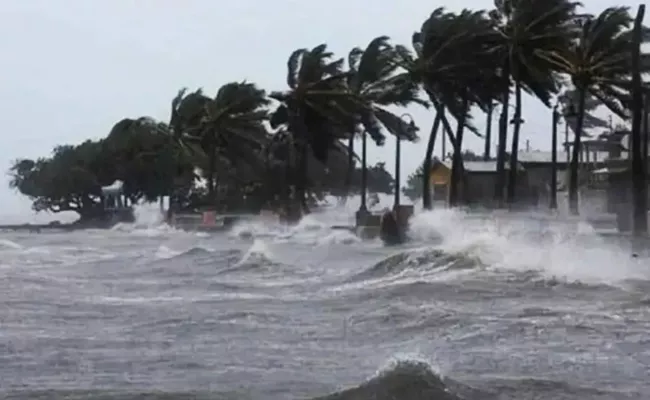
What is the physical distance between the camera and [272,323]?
561 inches

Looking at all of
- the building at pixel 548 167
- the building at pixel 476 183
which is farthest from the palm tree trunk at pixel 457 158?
the building at pixel 548 167

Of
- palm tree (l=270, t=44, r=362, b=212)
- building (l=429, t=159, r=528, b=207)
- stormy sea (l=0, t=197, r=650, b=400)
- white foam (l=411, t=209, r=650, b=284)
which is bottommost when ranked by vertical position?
stormy sea (l=0, t=197, r=650, b=400)

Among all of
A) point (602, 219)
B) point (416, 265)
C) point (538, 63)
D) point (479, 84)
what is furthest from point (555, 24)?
point (416, 265)

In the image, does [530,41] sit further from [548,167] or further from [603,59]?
[548,167]

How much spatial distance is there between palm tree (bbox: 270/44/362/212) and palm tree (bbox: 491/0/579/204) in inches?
455

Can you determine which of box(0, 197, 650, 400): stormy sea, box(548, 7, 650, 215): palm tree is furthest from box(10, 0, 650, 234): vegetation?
box(0, 197, 650, 400): stormy sea

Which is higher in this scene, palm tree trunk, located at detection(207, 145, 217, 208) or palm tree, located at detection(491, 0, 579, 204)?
palm tree, located at detection(491, 0, 579, 204)

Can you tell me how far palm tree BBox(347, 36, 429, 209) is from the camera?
55.0m

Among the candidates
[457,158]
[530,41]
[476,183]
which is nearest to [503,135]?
[457,158]

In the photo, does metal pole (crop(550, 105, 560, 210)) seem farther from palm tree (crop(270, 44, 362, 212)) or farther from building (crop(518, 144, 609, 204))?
palm tree (crop(270, 44, 362, 212))

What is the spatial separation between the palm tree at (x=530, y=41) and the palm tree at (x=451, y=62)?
114cm

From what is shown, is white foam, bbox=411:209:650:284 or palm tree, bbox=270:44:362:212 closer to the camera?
white foam, bbox=411:209:650:284

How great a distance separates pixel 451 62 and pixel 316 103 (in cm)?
1015

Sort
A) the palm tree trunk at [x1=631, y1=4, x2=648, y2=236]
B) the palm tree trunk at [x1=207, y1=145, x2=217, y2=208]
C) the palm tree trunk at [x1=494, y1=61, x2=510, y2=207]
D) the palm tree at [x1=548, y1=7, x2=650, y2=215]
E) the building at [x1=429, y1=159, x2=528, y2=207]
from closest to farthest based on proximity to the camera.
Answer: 1. the palm tree trunk at [x1=631, y1=4, x2=648, y2=236]
2. the palm tree at [x1=548, y1=7, x2=650, y2=215]
3. the palm tree trunk at [x1=494, y1=61, x2=510, y2=207]
4. the building at [x1=429, y1=159, x2=528, y2=207]
5. the palm tree trunk at [x1=207, y1=145, x2=217, y2=208]
